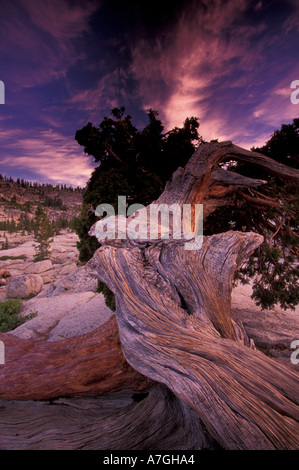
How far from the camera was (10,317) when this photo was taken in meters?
8.07

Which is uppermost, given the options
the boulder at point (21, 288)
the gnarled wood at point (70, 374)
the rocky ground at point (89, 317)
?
the gnarled wood at point (70, 374)

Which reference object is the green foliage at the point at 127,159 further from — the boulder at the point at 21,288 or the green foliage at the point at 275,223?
the boulder at the point at 21,288

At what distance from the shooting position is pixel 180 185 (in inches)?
197

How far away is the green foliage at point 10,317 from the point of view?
776 cm

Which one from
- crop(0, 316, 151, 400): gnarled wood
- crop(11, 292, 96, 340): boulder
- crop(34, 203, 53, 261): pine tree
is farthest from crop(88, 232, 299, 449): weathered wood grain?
crop(34, 203, 53, 261): pine tree

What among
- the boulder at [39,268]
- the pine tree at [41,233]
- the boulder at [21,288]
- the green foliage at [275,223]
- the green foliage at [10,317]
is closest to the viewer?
the green foliage at [275,223]

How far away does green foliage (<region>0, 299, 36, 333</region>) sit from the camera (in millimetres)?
7755

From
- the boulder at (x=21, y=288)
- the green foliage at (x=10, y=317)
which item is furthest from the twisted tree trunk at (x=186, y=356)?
the boulder at (x=21, y=288)

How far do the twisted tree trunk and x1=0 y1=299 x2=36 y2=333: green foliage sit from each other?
6468 millimetres

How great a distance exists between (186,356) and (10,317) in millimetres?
9025

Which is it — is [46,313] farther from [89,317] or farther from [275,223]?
[275,223]

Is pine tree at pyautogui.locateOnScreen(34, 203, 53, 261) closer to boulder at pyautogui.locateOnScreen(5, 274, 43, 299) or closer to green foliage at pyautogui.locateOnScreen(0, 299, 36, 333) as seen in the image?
boulder at pyautogui.locateOnScreen(5, 274, 43, 299)

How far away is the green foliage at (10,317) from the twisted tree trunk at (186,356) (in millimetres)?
6468

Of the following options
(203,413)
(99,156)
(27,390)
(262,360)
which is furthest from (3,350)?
(99,156)
